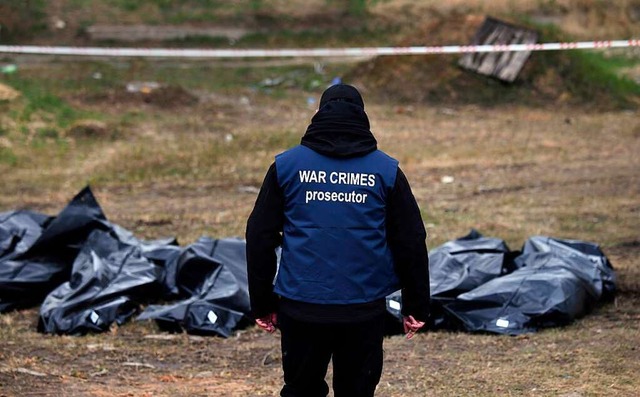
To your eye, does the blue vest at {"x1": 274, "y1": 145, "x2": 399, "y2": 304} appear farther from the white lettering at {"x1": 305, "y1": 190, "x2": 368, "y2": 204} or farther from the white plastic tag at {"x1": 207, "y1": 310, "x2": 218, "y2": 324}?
the white plastic tag at {"x1": 207, "y1": 310, "x2": 218, "y2": 324}

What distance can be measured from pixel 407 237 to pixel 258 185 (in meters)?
8.41

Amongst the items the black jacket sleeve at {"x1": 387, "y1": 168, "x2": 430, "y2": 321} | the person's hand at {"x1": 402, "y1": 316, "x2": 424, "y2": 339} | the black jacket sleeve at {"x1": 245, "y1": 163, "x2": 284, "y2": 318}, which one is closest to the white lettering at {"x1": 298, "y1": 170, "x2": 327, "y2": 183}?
the black jacket sleeve at {"x1": 245, "y1": 163, "x2": 284, "y2": 318}

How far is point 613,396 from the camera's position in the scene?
5.46m

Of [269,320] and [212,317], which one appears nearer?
[269,320]

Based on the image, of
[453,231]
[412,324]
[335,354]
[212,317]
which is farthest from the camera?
[453,231]

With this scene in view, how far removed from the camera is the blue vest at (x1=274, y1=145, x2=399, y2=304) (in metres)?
3.97

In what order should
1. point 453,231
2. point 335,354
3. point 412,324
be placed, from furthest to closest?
point 453,231, point 412,324, point 335,354

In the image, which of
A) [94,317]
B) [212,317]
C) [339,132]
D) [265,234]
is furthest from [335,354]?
[94,317]

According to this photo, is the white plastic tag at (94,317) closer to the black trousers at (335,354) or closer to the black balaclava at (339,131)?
the black trousers at (335,354)

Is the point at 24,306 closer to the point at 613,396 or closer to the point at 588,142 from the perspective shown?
the point at 613,396

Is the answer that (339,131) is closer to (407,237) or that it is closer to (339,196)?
(339,196)

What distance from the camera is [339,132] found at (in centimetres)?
399

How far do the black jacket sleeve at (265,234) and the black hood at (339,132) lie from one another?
0.70ft

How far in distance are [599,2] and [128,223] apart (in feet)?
66.3
